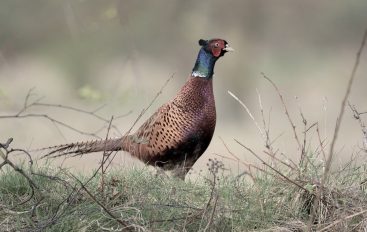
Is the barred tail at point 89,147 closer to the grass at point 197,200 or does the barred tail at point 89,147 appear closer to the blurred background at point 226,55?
the grass at point 197,200

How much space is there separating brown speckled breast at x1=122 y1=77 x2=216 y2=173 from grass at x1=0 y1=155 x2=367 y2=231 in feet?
3.21

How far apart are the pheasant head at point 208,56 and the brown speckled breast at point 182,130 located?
0.13 meters

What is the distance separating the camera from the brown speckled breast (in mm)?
6477

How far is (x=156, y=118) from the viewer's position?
6691mm

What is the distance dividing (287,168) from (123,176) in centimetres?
94

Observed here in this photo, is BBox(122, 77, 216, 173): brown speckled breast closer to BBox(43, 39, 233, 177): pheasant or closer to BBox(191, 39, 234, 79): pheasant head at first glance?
BBox(43, 39, 233, 177): pheasant

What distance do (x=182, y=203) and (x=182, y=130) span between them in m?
1.59

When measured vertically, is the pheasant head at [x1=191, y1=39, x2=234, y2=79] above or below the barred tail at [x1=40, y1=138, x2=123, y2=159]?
above

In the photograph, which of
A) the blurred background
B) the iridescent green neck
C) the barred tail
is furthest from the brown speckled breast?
the blurred background

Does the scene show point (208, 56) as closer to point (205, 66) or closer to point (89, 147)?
point (205, 66)

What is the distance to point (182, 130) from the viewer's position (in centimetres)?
648

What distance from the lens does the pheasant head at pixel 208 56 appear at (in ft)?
22.3

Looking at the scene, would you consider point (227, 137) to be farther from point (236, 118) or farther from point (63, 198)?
point (63, 198)

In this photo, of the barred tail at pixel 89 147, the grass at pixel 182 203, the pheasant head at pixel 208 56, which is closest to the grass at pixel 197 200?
the grass at pixel 182 203
